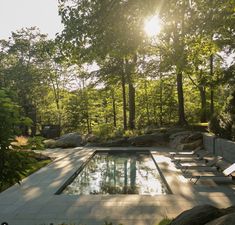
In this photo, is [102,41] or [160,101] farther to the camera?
[160,101]

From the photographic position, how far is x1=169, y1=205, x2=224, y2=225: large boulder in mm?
4273

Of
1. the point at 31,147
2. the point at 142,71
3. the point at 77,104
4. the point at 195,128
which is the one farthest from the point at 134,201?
the point at 77,104

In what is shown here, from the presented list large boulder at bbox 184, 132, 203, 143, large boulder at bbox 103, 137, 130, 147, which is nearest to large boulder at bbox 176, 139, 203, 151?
large boulder at bbox 184, 132, 203, 143

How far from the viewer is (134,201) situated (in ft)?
26.4

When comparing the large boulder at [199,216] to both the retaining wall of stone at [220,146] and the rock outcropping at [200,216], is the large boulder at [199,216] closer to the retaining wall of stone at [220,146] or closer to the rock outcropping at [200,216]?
the rock outcropping at [200,216]

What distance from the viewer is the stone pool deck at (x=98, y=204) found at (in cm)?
675

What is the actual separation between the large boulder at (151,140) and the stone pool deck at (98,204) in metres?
10.5

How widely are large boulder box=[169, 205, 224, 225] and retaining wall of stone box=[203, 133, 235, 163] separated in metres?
9.27

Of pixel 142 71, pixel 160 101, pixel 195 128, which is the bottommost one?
pixel 195 128

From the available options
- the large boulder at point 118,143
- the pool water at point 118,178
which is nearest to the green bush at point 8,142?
the pool water at point 118,178

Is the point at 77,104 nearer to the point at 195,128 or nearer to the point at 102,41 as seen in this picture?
the point at 195,128

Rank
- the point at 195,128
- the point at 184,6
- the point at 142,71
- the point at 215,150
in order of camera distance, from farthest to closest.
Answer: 1. the point at 142,71
2. the point at 195,128
3. the point at 215,150
4. the point at 184,6

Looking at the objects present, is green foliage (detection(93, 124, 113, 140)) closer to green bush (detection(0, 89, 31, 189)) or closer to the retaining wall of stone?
the retaining wall of stone

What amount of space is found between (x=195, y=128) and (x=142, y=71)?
5.74 m
